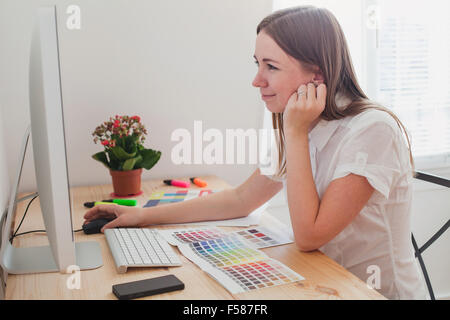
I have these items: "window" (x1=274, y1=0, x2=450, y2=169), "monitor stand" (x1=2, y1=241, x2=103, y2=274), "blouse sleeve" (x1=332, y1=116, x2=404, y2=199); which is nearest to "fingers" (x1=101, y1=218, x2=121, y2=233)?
"monitor stand" (x1=2, y1=241, x2=103, y2=274)

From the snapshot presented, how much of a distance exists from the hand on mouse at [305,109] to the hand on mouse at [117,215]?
1.54 feet

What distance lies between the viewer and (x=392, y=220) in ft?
3.61

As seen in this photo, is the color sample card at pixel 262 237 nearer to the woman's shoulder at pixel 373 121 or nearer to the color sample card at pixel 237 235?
the color sample card at pixel 237 235

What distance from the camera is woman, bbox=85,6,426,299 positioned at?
3.33 ft

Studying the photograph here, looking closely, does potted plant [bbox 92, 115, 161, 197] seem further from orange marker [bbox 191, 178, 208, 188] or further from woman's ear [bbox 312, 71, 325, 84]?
woman's ear [bbox 312, 71, 325, 84]

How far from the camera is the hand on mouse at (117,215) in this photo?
48.8 inches

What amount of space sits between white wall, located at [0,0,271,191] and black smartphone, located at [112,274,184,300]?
1015 millimetres

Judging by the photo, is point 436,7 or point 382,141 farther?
point 436,7

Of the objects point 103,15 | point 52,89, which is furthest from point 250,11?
point 52,89

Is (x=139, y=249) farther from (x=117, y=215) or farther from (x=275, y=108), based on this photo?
(x=275, y=108)

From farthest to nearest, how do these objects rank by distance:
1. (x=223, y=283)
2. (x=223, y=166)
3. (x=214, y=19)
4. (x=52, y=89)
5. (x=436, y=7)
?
(x=436, y=7) < (x=223, y=166) < (x=214, y=19) < (x=223, y=283) < (x=52, y=89)

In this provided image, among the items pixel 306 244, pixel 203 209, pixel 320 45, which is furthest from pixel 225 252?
pixel 320 45

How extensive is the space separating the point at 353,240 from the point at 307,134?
0.27 metres

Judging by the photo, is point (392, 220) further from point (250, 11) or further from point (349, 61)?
point (250, 11)
